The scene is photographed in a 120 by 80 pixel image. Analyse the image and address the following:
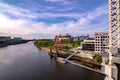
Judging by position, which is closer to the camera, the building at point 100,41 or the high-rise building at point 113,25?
the high-rise building at point 113,25

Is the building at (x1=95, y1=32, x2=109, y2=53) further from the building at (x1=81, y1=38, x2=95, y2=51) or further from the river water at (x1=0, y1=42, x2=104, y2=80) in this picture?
the river water at (x1=0, y1=42, x2=104, y2=80)

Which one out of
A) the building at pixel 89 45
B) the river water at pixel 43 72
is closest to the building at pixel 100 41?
the building at pixel 89 45

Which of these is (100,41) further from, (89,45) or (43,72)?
(43,72)

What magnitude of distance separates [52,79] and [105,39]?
11.3 meters

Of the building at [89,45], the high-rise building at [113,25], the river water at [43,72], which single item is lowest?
the river water at [43,72]

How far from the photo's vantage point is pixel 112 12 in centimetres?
299

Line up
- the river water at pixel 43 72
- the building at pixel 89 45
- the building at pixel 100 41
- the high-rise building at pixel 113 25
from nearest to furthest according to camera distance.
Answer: the high-rise building at pixel 113 25 < the river water at pixel 43 72 < the building at pixel 100 41 < the building at pixel 89 45

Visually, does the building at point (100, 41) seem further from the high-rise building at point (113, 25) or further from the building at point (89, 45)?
the high-rise building at point (113, 25)

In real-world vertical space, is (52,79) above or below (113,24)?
below

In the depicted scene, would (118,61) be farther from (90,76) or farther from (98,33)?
(98,33)

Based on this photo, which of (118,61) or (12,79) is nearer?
(118,61)

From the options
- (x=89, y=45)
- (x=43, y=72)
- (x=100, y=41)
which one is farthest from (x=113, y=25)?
(x=89, y=45)

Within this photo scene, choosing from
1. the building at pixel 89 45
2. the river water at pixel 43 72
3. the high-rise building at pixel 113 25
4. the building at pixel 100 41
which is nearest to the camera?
the high-rise building at pixel 113 25

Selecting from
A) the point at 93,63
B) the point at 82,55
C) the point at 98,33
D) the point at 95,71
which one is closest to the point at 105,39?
the point at 98,33
